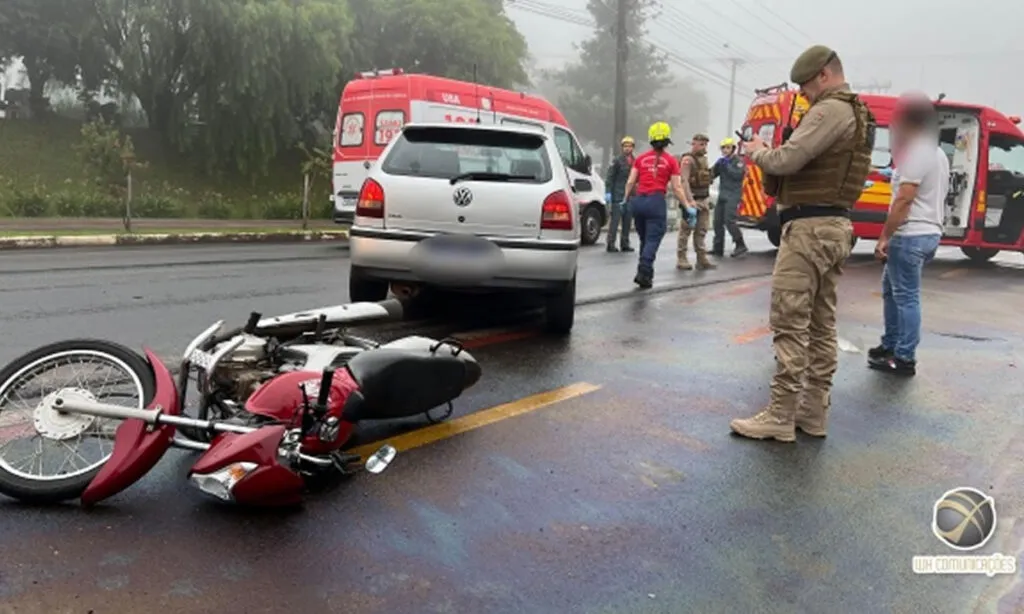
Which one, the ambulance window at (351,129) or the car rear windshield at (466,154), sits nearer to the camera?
the car rear windshield at (466,154)

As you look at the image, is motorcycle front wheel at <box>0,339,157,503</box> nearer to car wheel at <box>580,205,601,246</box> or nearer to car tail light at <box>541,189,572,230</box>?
car tail light at <box>541,189,572,230</box>

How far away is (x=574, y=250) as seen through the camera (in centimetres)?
597

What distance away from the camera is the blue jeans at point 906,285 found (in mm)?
5434

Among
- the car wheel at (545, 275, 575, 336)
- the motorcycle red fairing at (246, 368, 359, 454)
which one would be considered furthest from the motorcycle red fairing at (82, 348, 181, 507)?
the car wheel at (545, 275, 575, 336)

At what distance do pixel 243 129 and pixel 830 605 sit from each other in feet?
71.0

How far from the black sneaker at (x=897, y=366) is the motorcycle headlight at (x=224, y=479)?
4537 mm

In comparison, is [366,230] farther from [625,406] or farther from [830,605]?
[830,605]

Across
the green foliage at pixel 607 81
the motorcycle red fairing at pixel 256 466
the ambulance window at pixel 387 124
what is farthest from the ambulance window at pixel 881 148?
the green foliage at pixel 607 81

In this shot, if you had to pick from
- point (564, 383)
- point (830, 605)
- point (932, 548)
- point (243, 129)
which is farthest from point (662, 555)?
point (243, 129)

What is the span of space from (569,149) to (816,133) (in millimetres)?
10847

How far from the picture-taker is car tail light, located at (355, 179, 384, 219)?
5.82 metres

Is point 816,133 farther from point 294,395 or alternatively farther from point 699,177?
point 699,177

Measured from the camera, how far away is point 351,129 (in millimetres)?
14945

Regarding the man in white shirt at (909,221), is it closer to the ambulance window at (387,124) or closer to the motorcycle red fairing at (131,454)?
the motorcycle red fairing at (131,454)
